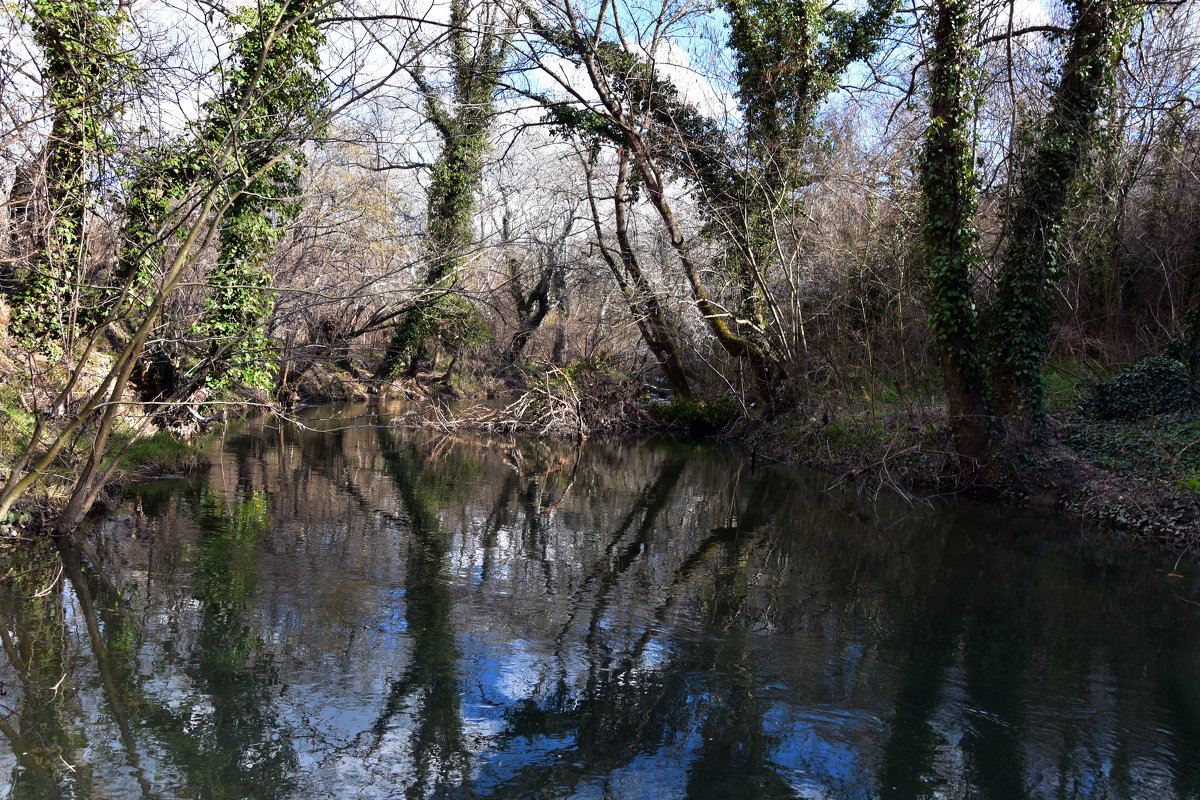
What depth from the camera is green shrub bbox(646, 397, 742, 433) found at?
70.9ft

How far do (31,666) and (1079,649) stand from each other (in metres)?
8.02

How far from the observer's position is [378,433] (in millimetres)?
20109

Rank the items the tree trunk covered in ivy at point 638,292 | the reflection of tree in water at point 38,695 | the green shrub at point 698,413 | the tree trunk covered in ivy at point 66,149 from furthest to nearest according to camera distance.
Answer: the green shrub at point 698,413
the tree trunk covered in ivy at point 638,292
the tree trunk covered in ivy at point 66,149
the reflection of tree in water at point 38,695

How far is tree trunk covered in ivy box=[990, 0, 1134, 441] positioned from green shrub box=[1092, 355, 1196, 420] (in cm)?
210

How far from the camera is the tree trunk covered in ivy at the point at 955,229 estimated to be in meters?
13.1

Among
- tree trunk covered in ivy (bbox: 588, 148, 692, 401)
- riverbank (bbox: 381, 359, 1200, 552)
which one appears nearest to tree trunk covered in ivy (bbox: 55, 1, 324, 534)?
riverbank (bbox: 381, 359, 1200, 552)

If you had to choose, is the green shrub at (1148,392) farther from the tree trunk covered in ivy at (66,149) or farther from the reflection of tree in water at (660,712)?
the tree trunk covered in ivy at (66,149)

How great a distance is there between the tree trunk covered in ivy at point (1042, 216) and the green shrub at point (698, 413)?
803 cm

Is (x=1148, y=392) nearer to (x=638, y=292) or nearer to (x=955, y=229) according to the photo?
(x=955, y=229)

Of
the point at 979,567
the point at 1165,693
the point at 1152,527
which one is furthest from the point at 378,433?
the point at 1165,693

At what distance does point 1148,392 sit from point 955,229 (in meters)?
4.54

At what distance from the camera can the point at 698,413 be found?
72.1 feet

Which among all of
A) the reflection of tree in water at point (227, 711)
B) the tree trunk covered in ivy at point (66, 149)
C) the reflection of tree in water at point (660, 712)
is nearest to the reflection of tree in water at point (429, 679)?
the reflection of tree in water at point (660, 712)

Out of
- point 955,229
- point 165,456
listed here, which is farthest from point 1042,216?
point 165,456
